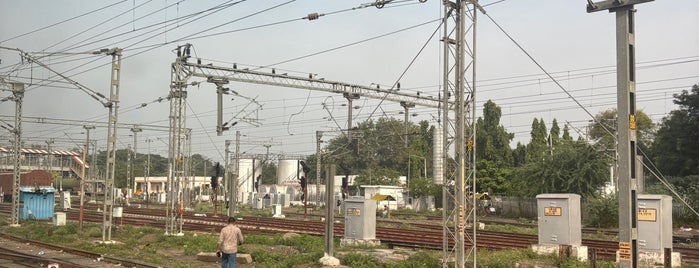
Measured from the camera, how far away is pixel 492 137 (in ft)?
249

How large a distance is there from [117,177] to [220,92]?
81.1 m

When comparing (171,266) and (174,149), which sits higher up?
(174,149)

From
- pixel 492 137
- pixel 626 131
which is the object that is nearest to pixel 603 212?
pixel 626 131

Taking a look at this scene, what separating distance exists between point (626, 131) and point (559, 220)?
35.2 ft

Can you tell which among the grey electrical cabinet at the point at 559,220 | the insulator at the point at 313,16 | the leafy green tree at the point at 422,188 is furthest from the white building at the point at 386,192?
the insulator at the point at 313,16

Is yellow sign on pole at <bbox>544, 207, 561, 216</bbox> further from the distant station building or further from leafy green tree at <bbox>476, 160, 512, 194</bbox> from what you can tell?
the distant station building

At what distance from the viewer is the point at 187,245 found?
24.6m

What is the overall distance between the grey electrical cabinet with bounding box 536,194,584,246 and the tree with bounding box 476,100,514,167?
52.8 meters

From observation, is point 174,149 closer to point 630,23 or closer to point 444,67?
point 444,67

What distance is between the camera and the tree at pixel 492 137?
7419 centimetres

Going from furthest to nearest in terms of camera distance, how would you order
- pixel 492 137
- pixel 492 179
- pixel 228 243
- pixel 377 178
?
pixel 377 178 < pixel 492 137 < pixel 492 179 < pixel 228 243

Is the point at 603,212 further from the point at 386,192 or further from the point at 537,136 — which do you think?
the point at 537,136

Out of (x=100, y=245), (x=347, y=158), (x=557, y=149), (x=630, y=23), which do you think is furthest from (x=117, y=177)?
(x=630, y=23)

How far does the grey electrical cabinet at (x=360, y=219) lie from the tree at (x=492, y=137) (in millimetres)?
50835
